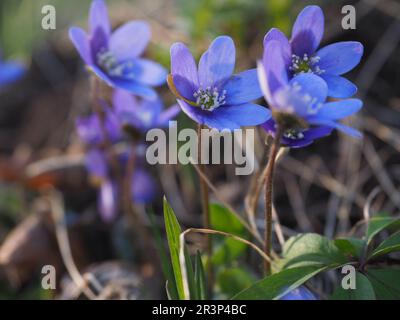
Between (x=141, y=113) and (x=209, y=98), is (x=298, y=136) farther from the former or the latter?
(x=141, y=113)

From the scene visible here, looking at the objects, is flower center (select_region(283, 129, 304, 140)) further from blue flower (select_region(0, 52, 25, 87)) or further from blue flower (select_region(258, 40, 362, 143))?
blue flower (select_region(0, 52, 25, 87))

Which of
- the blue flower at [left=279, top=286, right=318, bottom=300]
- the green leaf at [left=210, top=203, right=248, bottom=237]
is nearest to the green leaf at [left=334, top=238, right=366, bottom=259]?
the blue flower at [left=279, top=286, right=318, bottom=300]

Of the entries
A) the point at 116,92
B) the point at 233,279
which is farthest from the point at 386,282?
the point at 116,92

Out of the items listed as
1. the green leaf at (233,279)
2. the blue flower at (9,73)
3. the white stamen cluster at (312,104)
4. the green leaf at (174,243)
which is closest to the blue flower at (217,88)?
the white stamen cluster at (312,104)

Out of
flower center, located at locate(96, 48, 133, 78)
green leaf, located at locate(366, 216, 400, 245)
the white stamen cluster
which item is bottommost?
green leaf, located at locate(366, 216, 400, 245)

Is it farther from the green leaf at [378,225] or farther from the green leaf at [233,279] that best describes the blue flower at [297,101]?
the green leaf at [233,279]

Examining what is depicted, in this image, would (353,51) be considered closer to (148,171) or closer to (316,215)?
(316,215)
